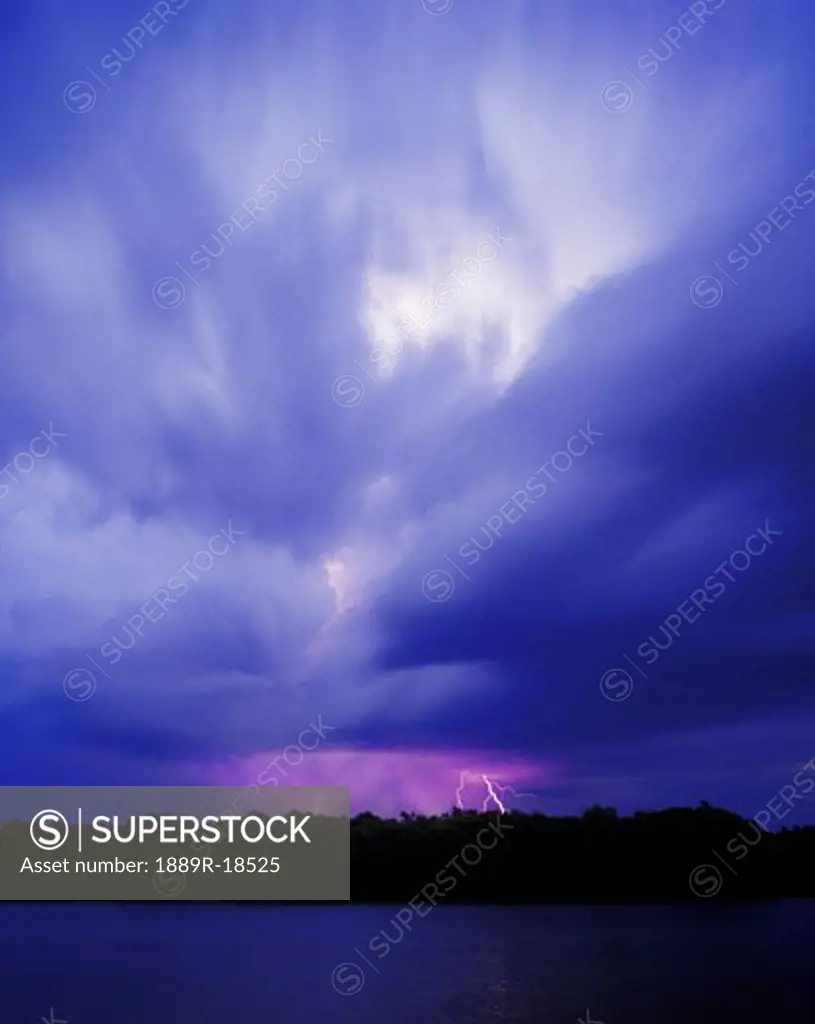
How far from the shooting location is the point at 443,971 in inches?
2180

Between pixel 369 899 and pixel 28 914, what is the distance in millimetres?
90039

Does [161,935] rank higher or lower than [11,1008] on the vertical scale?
higher

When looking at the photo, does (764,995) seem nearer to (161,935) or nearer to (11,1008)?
(11,1008)

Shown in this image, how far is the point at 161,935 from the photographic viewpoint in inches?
3585

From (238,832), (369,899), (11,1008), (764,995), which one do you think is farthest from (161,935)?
(238,832)

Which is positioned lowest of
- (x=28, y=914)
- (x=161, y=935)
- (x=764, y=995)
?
(x=764, y=995)

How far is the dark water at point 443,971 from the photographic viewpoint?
41.7m

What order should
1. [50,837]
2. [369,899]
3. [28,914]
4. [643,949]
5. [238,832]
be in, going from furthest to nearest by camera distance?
[28,914] → [643,949] → [369,899] → [50,837] → [238,832]

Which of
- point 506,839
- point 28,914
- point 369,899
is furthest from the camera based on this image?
point 28,914

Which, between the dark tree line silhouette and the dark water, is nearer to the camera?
the dark water

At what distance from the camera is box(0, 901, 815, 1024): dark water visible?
41656mm

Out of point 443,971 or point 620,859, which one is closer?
point 443,971

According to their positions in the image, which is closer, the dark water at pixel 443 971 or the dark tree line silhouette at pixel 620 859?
the dark water at pixel 443 971

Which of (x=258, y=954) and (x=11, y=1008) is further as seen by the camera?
(x=258, y=954)
